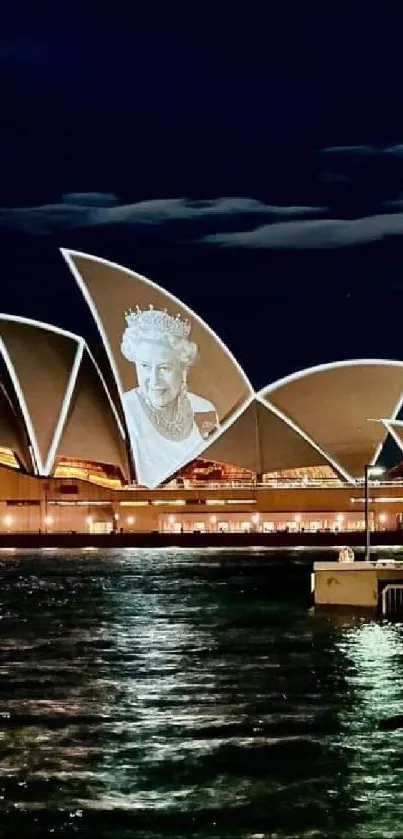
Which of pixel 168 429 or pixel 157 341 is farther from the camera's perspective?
pixel 168 429

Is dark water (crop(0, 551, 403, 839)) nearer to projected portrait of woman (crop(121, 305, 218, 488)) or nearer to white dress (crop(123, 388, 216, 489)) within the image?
projected portrait of woman (crop(121, 305, 218, 488))

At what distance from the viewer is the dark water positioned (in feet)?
31.0

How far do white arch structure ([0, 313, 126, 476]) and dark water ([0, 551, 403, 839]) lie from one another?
2861 centimetres

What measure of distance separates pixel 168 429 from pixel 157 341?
4981mm

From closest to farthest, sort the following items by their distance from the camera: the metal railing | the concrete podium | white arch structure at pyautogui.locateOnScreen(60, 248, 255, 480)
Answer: the metal railing < the concrete podium < white arch structure at pyautogui.locateOnScreen(60, 248, 255, 480)

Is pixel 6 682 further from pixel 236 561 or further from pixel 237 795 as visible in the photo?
pixel 236 561

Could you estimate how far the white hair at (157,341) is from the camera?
52.6m

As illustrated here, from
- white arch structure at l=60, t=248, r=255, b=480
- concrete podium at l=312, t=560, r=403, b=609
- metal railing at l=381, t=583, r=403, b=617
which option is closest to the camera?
metal railing at l=381, t=583, r=403, b=617

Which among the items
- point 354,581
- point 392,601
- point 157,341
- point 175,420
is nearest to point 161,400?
point 175,420

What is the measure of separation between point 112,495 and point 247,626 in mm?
37783

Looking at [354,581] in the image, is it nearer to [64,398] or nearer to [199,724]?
[199,724]

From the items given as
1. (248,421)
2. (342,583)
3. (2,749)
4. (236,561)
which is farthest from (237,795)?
(248,421)

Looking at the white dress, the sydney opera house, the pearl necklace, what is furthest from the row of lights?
the pearl necklace

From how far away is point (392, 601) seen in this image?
22672 millimetres
